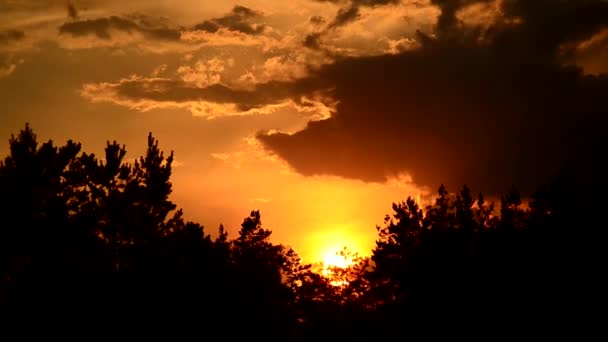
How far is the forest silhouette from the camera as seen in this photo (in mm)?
27703

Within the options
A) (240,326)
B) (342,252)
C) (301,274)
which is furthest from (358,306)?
(240,326)

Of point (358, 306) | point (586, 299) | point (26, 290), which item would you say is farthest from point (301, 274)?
point (26, 290)

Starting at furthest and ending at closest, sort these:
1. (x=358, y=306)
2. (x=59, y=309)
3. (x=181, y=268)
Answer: (x=358, y=306)
(x=181, y=268)
(x=59, y=309)

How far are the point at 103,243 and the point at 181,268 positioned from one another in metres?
6.90

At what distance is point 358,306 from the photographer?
6906 cm

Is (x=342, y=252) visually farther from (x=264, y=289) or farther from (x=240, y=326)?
(x=240, y=326)

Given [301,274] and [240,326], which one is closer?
[240,326]

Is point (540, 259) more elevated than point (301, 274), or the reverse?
point (301, 274)

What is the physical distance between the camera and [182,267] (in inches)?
1273

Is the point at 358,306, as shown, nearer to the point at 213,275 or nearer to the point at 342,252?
the point at 342,252

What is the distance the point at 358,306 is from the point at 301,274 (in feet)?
28.8

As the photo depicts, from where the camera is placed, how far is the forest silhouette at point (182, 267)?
90.9 ft

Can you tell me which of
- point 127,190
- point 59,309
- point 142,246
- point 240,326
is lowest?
point 59,309

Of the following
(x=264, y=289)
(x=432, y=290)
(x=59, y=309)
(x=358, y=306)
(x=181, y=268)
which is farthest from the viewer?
(x=358, y=306)
